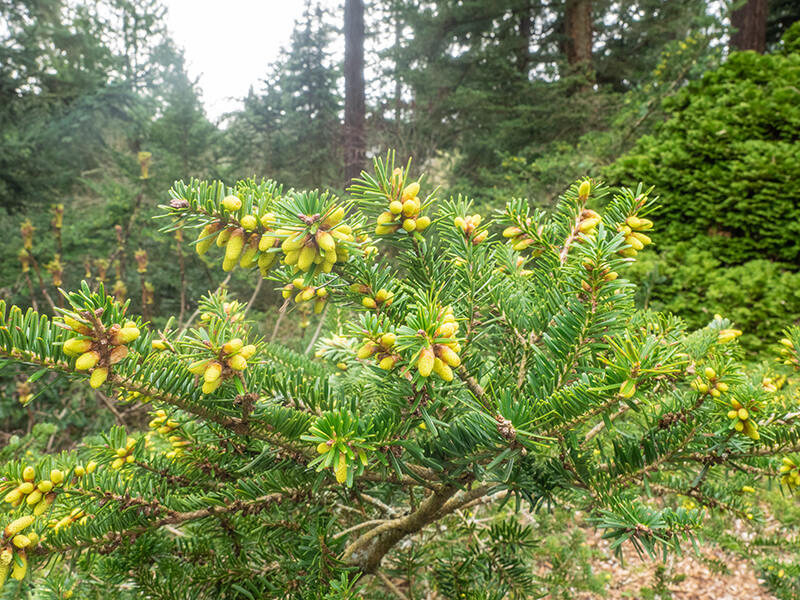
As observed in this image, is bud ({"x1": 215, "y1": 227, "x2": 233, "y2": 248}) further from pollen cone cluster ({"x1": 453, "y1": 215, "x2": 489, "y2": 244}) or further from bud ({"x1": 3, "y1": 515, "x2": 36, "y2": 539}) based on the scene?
bud ({"x1": 3, "y1": 515, "x2": 36, "y2": 539})

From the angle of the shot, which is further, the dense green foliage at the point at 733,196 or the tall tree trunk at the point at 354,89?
the tall tree trunk at the point at 354,89

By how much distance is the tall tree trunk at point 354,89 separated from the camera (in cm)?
500

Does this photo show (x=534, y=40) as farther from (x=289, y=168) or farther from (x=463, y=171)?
(x=289, y=168)

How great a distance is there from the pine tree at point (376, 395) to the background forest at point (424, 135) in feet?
1.81

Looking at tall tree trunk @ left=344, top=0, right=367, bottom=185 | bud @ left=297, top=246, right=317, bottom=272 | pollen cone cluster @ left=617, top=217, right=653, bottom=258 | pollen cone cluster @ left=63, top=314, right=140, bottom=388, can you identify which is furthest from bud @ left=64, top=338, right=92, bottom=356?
tall tree trunk @ left=344, top=0, right=367, bottom=185

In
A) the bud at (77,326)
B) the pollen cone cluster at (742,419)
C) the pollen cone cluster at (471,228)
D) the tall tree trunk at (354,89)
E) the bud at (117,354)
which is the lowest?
the pollen cone cluster at (742,419)

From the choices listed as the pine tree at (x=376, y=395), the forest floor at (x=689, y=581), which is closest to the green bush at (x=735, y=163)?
the forest floor at (x=689, y=581)

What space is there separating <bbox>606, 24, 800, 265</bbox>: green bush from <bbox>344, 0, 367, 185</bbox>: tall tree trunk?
2825 mm

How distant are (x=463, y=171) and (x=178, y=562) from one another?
24.3 feet

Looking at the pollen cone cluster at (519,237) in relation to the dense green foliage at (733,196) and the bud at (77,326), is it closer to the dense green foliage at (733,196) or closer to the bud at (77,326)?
the bud at (77,326)

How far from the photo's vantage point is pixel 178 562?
77cm

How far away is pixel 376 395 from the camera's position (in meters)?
0.66

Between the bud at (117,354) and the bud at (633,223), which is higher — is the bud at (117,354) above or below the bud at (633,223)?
below

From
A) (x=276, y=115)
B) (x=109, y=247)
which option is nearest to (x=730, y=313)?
(x=109, y=247)
